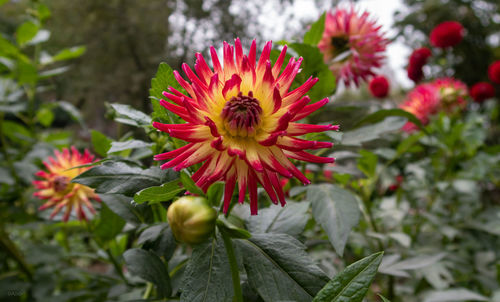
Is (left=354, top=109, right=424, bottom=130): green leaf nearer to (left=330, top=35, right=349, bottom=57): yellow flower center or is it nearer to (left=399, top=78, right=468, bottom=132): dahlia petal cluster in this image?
(left=330, top=35, right=349, bottom=57): yellow flower center

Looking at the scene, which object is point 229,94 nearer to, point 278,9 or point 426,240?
point 426,240

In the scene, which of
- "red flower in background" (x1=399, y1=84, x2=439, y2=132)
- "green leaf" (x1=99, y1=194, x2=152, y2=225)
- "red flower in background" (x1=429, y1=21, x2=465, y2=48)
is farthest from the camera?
"red flower in background" (x1=429, y1=21, x2=465, y2=48)

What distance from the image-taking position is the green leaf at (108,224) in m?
0.60

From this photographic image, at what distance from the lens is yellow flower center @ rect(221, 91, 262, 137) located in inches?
14.6

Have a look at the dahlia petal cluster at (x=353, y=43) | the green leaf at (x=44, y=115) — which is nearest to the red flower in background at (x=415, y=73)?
the dahlia petal cluster at (x=353, y=43)

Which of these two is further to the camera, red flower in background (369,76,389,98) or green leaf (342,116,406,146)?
red flower in background (369,76,389,98)

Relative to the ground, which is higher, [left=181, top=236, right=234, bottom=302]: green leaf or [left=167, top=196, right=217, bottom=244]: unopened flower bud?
[left=167, top=196, right=217, bottom=244]: unopened flower bud

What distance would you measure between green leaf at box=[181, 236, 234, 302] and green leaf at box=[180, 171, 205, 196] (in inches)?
2.6

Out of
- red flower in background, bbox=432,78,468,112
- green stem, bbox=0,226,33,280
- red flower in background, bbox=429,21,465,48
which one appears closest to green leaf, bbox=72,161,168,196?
green stem, bbox=0,226,33,280

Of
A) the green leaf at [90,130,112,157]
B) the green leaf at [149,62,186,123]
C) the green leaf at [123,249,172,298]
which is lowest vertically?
the green leaf at [123,249,172,298]

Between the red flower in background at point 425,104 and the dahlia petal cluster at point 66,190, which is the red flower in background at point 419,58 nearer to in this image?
the red flower in background at point 425,104

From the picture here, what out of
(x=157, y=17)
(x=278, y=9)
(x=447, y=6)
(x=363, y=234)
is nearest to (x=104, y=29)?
(x=157, y=17)

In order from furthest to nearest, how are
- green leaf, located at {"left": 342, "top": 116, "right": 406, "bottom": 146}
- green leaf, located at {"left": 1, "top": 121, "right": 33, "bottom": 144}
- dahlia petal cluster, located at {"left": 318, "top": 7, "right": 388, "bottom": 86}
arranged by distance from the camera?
green leaf, located at {"left": 1, "top": 121, "right": 33, "bottom": 144} < dahlia petal cluster, located at {"left": 318, "top": 7, "right": 388, "bottom": 86} < green leaf, located at {"left": 342, "top": 116, "right": 406, "bottom": 146}

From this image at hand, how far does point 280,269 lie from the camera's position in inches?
14.9
